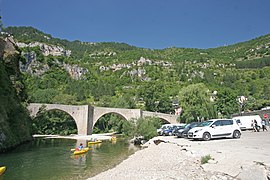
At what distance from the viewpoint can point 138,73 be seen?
124m

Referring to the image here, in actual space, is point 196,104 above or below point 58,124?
above

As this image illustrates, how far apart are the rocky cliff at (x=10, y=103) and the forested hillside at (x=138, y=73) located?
1224 inches

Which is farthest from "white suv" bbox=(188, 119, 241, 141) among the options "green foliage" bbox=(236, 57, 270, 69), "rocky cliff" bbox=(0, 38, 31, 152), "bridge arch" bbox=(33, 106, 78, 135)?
"green foliage" bbox=(236, 57, 270, 69)


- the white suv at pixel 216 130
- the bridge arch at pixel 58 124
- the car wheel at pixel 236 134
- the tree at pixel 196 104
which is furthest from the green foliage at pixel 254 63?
the white suv at pixel 216 130

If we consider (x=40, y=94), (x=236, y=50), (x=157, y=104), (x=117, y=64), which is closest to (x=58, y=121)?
(x=40, y=94)

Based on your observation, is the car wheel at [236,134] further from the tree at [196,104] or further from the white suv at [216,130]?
the tree at [196,104]

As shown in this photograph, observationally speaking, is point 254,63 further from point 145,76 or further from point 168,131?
point 168,131

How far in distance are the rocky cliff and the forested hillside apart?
3109 cm

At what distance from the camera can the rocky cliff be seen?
20750mm

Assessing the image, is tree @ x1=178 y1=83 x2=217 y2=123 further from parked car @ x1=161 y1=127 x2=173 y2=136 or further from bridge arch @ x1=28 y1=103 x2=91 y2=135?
bridge arch @ x1=28 y1=103 x2=91 y2=135

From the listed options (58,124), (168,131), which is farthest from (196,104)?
(58,124)

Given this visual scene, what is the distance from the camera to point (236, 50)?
493 ft

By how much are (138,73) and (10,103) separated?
101640 millimetres

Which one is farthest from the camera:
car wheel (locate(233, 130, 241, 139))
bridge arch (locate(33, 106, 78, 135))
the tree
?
bridge arch (locate(33, 106, 78, 135))
